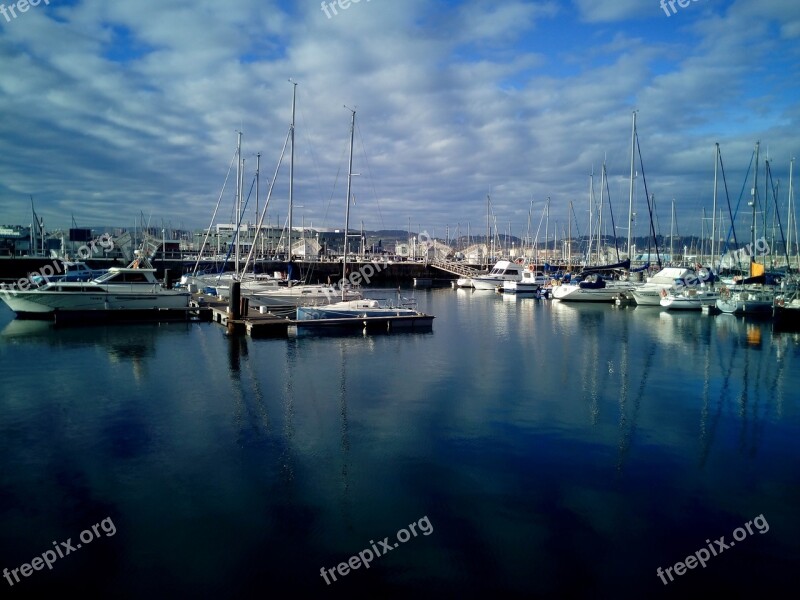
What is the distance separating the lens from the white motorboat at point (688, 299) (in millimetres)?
42719

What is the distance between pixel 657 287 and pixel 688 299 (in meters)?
3.39

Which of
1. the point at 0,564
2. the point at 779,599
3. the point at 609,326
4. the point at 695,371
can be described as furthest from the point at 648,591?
the point at 609,326

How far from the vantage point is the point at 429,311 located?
43.1 meters

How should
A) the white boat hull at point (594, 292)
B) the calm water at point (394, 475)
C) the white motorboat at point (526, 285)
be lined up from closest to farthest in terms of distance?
the calm water at point (394, 475) < the white boat hull at point (594, 292) < the white motorboat at point (526, 285)

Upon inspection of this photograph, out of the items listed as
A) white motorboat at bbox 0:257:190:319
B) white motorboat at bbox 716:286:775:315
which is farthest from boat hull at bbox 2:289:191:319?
white motorboat at bbox 716:286:775:315

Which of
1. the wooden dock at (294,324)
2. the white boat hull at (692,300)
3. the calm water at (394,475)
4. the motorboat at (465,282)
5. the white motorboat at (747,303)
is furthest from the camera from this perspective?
the motorboat at (465,282)

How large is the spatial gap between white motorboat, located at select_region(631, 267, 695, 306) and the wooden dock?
23147 millimetres

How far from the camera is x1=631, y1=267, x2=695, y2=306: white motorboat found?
150ft

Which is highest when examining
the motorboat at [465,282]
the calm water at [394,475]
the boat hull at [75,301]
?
the motorboat at [465,282]

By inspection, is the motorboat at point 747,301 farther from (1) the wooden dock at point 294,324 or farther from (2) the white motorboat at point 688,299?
(1) the wooden dock at point 294,324

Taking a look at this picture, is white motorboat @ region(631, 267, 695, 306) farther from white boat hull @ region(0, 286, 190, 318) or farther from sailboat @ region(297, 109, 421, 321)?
white boat hull @ region(0, 286, 190, 318)

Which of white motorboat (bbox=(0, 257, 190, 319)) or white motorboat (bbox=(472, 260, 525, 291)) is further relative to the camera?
white motorboat (bbox=(472, 260, 525, 291))

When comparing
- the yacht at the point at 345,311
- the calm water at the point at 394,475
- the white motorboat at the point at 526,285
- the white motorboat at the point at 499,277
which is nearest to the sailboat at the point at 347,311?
the yacht at the point at 345,311

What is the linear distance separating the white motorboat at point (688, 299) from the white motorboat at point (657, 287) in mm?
1314
